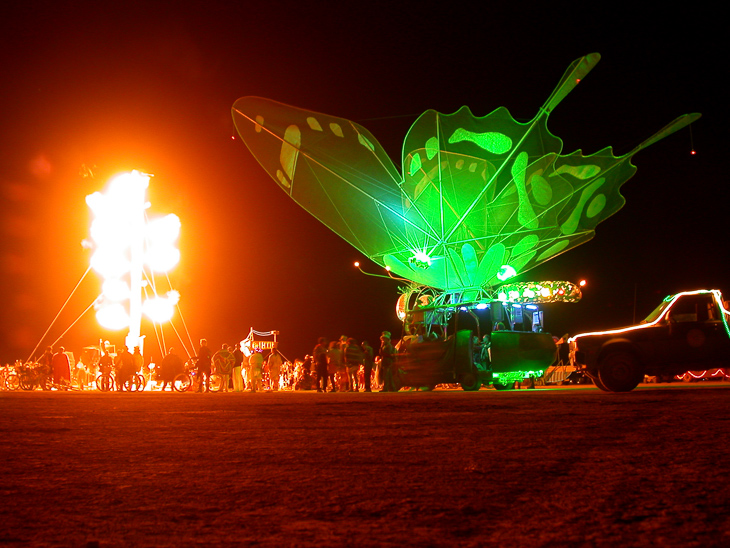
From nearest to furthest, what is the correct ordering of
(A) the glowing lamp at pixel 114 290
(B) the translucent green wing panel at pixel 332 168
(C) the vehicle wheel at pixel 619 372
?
(C) the vehicle wheel at pixel 619 372, (B) the translucent green wing panel at pixel 332 168, (A) the glowing lamp at pixel 114 290

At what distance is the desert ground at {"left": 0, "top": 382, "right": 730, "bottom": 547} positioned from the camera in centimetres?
280

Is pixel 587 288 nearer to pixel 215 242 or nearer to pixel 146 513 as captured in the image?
pixel 215 242

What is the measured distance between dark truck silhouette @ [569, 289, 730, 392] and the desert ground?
19.3ft

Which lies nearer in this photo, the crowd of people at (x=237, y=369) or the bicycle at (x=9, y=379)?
the crowd of people at (x=237, y=369)

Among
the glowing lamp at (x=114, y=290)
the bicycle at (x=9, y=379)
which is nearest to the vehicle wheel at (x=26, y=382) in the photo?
the bicycle at (x=9, y=379)

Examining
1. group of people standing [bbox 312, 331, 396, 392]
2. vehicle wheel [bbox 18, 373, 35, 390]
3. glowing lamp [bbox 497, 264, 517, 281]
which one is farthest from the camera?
vehicle wheel [bbox 18, 373, 35, 390]

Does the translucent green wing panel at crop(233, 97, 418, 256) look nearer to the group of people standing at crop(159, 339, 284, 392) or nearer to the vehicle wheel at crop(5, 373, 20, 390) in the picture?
the group of people standing at crop(159, 339, 284, 392)

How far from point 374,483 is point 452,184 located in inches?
607

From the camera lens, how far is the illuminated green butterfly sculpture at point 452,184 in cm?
1744

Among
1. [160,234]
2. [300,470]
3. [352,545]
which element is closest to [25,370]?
[160,234]

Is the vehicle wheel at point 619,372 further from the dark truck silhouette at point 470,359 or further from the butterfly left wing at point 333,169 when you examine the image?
the butterfly left wing at point 333,169

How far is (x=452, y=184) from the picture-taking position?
18.7 m

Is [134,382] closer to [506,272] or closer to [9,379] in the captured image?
[9,379]

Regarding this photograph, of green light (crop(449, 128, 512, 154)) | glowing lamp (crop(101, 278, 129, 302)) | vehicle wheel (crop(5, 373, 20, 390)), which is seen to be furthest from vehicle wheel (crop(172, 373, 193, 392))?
green light (crop(449, 128, 512, 154))
